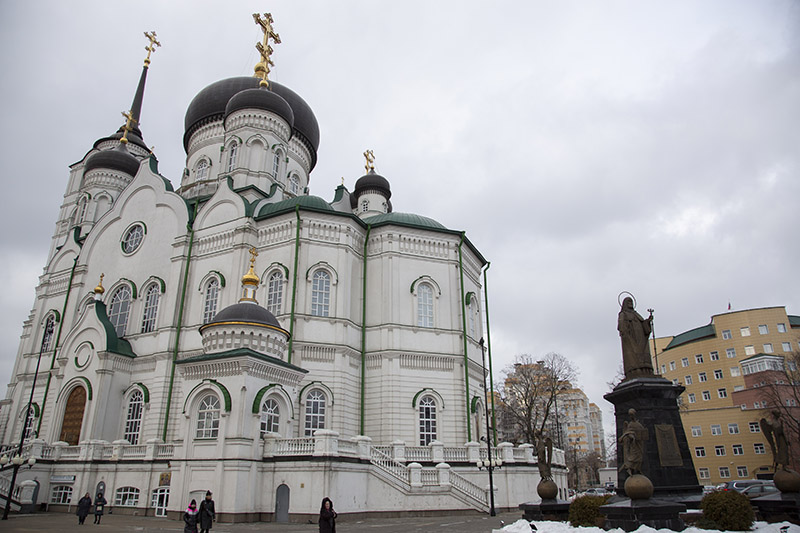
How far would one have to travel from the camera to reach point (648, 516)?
29.1 ft

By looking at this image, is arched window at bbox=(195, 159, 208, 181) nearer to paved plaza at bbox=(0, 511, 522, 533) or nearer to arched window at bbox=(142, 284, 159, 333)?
arched window at bbox=(142, 284, 159, 333)

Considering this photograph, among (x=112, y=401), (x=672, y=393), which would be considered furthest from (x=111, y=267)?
(x=672, y=393)

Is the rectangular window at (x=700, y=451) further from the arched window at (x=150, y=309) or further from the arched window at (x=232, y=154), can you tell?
the arched window at (x=150, y=309)

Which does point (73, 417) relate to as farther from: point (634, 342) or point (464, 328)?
point (634, 342)

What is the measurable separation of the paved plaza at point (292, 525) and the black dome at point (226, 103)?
79.6 feet

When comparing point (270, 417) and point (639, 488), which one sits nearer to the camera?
point (639, 488)

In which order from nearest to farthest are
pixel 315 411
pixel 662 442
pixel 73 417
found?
pixel 662 442 < pixel 315 411 < pixel 73 417

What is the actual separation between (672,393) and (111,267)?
2797 centimetres

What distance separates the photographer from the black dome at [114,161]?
120 feet

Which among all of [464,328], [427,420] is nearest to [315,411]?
[427,420]

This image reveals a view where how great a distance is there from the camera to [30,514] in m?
20.0

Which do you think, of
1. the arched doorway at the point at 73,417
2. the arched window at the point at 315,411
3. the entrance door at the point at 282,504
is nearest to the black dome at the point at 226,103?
the arched doorway at the point at 73,417

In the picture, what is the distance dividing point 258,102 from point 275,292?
41.6ft

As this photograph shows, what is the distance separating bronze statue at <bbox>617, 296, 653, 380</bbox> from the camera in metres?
12.1
